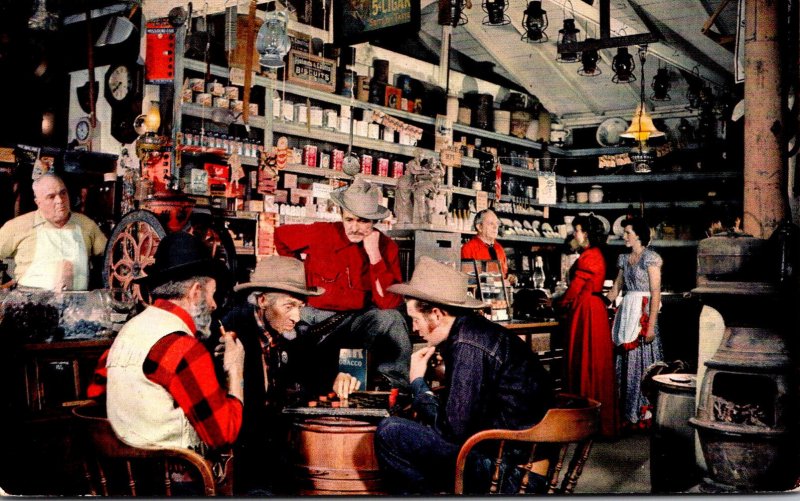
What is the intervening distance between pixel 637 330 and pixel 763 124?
105 inches

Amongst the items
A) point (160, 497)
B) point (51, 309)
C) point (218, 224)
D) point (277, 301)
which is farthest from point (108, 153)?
point (160, 497)

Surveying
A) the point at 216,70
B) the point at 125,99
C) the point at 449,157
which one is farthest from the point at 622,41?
the point at 125,99

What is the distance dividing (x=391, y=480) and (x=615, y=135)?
7.26m

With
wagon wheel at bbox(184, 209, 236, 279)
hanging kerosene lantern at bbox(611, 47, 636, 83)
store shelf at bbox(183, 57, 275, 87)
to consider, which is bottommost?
wagon wheel at bbox(184, 209, 236, 279)

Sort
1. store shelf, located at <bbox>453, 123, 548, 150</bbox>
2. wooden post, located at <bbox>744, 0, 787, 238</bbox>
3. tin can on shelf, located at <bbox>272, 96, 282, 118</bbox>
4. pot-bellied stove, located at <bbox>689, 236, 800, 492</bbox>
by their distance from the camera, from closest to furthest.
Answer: pot-bellied stove, located at <bbox>689, 236, 800, 492</bbox>
wooden post, located at <bbox>744, 0, 787, 238</bbox>
tin can on shelf, located at <bbox>272, 96, 282, 118</bbox>
store shelf, located at <bbox>453, 123, 548, 150</bbox>

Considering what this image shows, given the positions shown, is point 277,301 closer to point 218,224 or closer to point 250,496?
point 250,496

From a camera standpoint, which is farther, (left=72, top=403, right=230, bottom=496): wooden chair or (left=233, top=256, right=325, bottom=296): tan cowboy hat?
(left=233, top=256, right=325, bottom=296): tan cowboy hat

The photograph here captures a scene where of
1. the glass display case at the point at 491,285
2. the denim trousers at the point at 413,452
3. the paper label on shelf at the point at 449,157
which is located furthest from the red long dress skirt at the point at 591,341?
the denim trousers at the point at 413,452

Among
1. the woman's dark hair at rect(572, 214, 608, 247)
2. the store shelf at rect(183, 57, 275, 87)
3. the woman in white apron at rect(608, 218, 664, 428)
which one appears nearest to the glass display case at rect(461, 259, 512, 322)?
the woman's dark hair at rect(572, 214, 608, 247)

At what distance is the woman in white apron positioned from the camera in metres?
6.01

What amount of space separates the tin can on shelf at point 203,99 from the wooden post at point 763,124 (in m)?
3.94

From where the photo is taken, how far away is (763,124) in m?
3.68

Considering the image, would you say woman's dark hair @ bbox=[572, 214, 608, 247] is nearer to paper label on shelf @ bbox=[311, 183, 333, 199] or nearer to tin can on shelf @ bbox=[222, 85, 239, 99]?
paper label on shelf @ bbox=[311, 183, 333, 199]

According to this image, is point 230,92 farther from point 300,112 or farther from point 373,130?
point 373,130
